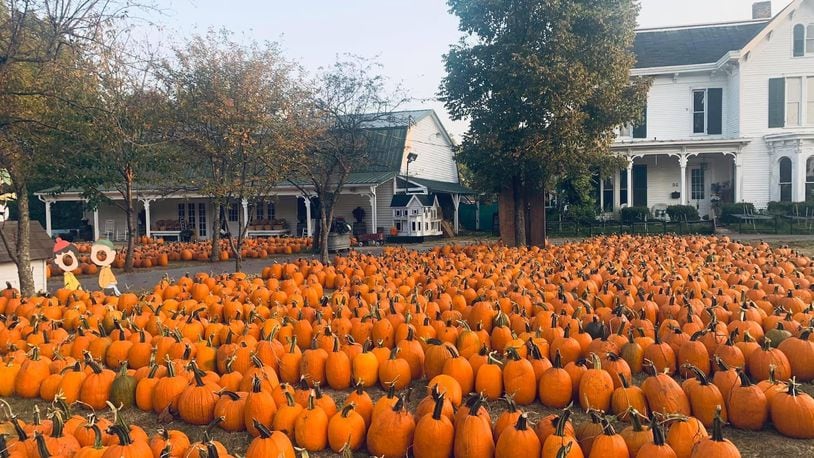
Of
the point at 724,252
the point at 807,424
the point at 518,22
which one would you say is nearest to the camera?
the point at 807,424

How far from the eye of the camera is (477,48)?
16.7 meters

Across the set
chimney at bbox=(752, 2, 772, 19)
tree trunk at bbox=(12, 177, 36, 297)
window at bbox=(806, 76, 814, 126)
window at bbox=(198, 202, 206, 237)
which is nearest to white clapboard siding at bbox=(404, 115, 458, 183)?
window at bbox=(198, 202, 206, 237)

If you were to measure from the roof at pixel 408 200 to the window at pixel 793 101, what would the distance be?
15.6 meters

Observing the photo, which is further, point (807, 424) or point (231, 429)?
point (231, 429)

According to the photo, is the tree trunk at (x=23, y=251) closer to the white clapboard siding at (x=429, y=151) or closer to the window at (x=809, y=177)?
the white clapboard siding at (x=429, y=151)

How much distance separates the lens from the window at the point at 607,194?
91.7 feet

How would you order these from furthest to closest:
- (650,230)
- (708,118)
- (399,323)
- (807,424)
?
(708,118) → (650,230) → (399,323) → (807,424)

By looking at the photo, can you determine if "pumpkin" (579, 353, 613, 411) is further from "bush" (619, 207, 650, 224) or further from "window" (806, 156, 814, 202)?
"window" (806, 156, 814, 202)

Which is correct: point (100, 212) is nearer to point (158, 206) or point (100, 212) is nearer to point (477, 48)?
point (158, 206)

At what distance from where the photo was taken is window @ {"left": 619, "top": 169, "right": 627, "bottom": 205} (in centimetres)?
2761

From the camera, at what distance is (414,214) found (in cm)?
2778

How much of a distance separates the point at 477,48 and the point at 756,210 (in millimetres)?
15025

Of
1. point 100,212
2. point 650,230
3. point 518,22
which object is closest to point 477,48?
point 518,22

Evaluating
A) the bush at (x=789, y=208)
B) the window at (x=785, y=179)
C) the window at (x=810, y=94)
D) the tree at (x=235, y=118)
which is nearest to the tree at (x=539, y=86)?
the tree at (x=235, y=118)
